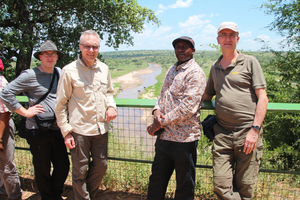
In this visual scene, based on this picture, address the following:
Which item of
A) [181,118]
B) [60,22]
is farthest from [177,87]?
[60,22]

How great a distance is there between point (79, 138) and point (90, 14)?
370 inches

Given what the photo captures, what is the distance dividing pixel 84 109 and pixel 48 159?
877 millimetres

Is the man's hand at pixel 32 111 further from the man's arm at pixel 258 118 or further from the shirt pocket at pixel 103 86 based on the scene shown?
A: the man's arm at pixel 258 118

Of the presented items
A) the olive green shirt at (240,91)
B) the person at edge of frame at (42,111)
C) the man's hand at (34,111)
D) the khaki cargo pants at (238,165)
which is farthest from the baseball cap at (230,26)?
the man's hand at (34,111)

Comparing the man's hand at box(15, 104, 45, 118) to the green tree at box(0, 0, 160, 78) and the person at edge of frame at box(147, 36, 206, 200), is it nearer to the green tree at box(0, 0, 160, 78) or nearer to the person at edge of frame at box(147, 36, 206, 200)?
the person at edge of frame at box(147, 36, 206, 200)

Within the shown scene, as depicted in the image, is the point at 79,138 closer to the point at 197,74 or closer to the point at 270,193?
the point at 197,74

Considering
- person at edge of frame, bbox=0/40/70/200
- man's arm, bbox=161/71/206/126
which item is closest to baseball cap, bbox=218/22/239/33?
man's arm, bbox=161/71/206/126

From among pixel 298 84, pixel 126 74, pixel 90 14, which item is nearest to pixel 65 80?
pixel 298 84

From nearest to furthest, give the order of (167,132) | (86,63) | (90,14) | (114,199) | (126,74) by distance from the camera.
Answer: (167,132)
(86,63)
(114,199)
(90,14)
(126,74)

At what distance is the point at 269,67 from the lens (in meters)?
6.79

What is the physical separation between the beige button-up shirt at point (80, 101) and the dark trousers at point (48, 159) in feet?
→ 1.30

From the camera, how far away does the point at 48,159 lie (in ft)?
9.10

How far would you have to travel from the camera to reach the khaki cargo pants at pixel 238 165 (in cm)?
221

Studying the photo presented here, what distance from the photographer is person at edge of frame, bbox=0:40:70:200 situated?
2.63 metres
